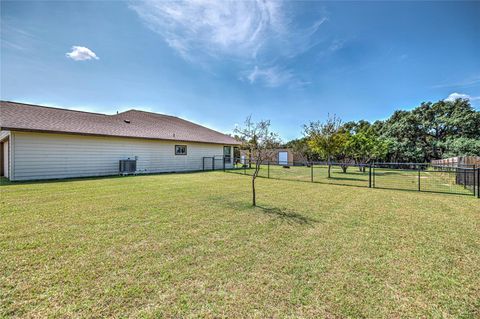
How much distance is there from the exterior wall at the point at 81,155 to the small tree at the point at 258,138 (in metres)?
9.76

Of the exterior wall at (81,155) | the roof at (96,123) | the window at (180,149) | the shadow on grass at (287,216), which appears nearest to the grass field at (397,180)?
the roof at (96,123)

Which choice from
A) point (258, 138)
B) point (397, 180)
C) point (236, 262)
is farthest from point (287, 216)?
point (397, 180)

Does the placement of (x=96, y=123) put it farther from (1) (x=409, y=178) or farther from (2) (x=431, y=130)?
(2) (x=431, y=130)

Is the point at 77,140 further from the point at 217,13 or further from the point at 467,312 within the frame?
the point at 467,312

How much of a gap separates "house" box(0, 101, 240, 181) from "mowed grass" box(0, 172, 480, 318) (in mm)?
6584

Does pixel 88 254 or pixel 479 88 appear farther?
pixel 479 88

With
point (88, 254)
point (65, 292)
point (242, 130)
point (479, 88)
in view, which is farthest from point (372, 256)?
point (479, 88)

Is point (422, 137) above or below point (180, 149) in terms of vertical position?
above

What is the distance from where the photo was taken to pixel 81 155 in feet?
37.8

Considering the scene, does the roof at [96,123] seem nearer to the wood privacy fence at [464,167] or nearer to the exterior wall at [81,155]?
the exterior wall at [81,155]

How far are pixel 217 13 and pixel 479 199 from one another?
11439 millimetres

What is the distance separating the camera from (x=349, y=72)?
44.8 feet

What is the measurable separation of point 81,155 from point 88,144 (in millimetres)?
705

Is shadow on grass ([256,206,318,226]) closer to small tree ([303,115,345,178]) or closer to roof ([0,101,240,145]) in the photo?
roof ([0,101,240,145])
